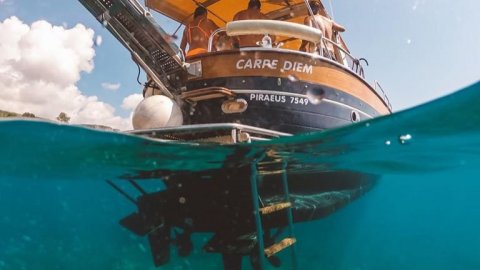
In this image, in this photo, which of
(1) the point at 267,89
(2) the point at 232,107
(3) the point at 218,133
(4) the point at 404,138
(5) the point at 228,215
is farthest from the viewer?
(4) the point at 404,138

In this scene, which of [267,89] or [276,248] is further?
[267,89]

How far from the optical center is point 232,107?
4.87 meters

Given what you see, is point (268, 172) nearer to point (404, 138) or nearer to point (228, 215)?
point (228, 215)

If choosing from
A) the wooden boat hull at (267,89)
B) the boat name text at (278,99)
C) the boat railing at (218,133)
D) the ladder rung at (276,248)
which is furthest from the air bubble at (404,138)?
the ladder rung at (276,248)

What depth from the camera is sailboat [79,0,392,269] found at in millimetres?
4496

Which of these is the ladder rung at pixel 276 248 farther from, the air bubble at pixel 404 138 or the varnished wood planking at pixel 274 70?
the air bubble at pixel 404 138

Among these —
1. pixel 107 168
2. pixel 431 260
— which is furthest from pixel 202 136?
pixel 431 260

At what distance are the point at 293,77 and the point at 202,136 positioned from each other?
181 centimetres

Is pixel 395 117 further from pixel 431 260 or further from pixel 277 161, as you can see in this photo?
pixel 431 260

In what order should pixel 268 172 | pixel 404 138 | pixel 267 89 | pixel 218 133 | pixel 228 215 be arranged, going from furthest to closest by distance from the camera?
pixel 268 172 → pixel 404 138 → pixel 228 215 → pixel 267 89 → pixel 218 133

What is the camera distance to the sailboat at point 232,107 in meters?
4.50

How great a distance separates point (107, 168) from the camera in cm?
875

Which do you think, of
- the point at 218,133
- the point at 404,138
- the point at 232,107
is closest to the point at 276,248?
the point at 218,133

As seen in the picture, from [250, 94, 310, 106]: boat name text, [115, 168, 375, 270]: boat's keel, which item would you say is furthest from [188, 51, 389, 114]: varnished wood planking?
[115, 168, 375, 270]: boat's keel
